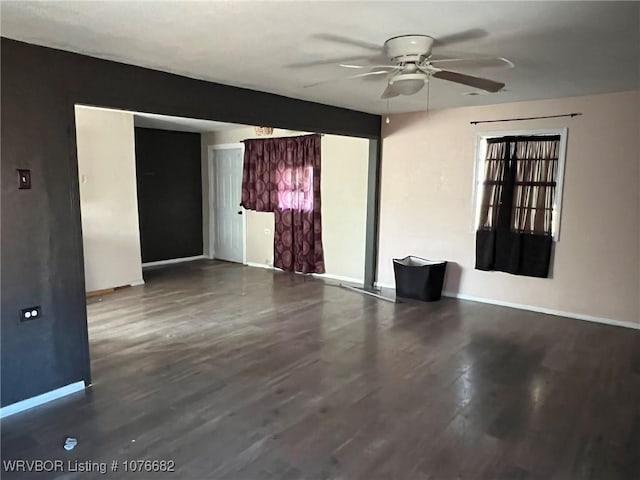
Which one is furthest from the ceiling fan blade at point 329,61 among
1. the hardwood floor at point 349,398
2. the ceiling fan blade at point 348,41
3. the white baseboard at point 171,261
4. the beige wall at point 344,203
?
the white baseboard at point 171,261

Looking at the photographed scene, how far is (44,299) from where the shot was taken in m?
2.98

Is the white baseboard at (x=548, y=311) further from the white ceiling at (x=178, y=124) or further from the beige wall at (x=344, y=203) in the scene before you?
the white ceiling at (x=178, y=124)

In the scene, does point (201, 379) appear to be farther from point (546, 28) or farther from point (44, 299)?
point (546, 28)

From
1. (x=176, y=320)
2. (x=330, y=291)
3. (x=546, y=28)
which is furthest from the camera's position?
(x=330, y=291)

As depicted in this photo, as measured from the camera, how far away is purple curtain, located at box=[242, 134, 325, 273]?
22.4ft

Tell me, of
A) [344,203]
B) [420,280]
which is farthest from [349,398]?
[344,203]

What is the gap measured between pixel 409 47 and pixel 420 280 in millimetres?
3333

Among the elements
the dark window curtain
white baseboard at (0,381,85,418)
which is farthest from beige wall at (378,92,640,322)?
white baseboard at (0,381,85,418)

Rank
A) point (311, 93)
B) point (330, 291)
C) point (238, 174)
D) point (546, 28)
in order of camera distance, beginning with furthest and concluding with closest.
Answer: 1. point (238, 174)
2. point (330, 291)
3. point (311, 93)
4. point (546, 28)

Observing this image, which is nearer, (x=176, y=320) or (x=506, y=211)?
(x=176, y=320)

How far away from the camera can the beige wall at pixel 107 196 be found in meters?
5.61

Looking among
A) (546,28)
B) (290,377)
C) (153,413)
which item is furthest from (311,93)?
(153,413)

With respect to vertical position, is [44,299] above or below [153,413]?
above

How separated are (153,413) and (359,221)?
421cm
